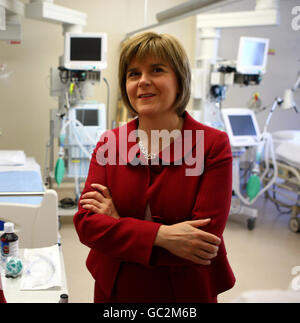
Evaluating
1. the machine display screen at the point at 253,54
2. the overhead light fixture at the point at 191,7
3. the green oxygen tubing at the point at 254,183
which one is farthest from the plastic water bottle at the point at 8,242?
the machine display screen at the point at 253,54

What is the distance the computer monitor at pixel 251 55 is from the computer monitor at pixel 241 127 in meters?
0.43

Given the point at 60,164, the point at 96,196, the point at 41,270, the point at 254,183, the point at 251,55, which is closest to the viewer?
the point at 96,196

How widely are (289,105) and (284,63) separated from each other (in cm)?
125

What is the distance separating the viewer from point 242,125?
13.2ft

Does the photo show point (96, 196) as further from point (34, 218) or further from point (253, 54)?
point (253, 54)

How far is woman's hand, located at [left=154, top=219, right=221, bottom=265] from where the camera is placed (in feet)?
3.33

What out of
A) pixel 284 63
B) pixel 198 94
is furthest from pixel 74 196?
pixel 284 63

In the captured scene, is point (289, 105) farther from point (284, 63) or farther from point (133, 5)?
point (133, 5)

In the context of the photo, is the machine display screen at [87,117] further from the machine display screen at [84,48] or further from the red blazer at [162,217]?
the red blazer at [162,217]

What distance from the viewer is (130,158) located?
1.11 meters

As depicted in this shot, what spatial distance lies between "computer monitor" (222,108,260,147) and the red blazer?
284 centimetres

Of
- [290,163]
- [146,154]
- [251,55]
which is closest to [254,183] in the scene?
[290,163]

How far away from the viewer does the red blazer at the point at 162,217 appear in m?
1.03

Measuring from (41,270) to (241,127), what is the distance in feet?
9.54
